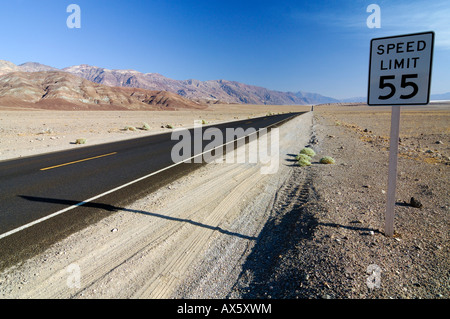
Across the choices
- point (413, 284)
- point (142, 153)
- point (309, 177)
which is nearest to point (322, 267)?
point (413, 284)

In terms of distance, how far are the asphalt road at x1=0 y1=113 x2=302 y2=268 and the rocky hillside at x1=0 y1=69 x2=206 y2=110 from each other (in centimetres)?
10064

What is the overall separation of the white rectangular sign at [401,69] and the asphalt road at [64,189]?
5531 millimetres

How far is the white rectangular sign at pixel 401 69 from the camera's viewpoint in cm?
315

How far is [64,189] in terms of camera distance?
22.4 feet

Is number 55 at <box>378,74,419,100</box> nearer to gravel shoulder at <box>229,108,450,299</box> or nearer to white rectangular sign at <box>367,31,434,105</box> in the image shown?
white rectangular sign at <box>367,31,434,105</box>

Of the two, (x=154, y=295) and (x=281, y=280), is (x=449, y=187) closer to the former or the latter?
(x=281, y=280)

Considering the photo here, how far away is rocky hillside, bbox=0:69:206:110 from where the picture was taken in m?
95.1

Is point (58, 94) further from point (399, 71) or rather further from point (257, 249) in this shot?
point (399, 71)

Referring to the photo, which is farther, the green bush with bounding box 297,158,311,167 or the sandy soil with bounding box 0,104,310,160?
the sandy soil with bounding box 0,104,310,160

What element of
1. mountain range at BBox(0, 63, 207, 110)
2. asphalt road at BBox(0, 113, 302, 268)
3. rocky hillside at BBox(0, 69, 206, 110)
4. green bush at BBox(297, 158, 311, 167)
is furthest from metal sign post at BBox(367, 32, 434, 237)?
rocky hillside at BBox(0, 69, 206, 110)

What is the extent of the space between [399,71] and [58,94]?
12452 centimetres

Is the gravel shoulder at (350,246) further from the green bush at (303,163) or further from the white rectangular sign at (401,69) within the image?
the green bush at (303,163)

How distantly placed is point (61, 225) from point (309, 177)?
671 cm
